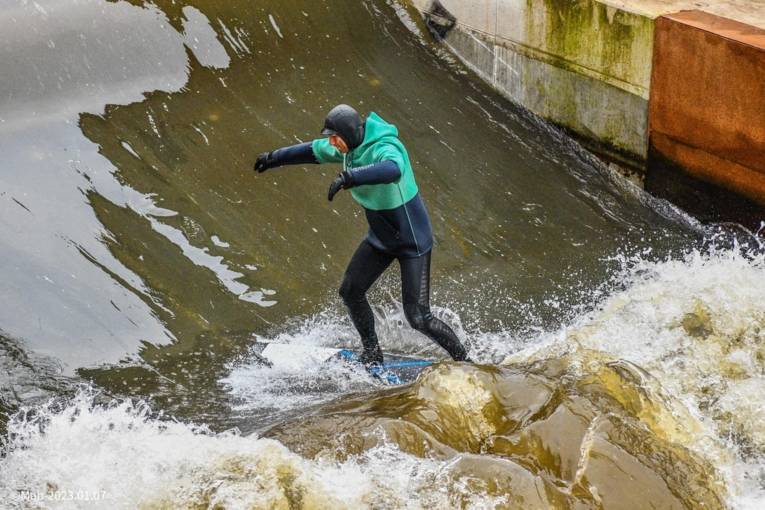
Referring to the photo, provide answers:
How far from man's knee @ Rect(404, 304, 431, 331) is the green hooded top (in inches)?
25.3

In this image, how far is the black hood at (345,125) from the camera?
15.4ft

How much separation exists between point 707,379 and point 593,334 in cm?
78

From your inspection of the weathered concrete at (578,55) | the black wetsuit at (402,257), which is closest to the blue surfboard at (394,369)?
the black wetsuit at (402,257)

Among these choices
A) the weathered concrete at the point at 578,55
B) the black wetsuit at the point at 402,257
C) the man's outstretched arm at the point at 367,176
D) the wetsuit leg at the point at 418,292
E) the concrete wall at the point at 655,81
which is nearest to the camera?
the man's outstretched arm at the point at 367,176

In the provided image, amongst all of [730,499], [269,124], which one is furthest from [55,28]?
[730,499]

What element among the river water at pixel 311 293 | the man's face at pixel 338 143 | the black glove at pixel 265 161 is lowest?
the river water at pixel 311 293

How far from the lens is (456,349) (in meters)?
5.45

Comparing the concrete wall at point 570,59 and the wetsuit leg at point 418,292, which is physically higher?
the concrete wall at point 570,59

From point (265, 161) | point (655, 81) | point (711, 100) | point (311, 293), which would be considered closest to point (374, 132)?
point (265, 161)

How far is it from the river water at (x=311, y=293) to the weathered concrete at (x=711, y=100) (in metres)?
0.51

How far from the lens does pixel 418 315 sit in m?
5.23

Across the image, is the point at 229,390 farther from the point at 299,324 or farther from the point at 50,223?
the point at 50,223

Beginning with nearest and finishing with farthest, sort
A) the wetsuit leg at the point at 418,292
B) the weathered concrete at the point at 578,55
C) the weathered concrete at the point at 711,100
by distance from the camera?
the wetsuit leg at the point at 418,292
the weathered concrete at the point at 711,100
the weathered concrete at the point at 578,55

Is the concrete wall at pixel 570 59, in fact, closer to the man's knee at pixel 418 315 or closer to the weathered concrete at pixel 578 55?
the weathered concrete at pixel 578 55
